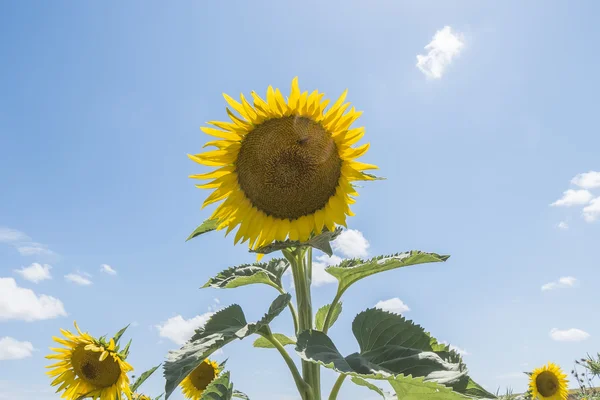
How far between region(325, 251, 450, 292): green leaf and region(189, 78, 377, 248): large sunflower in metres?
0.30

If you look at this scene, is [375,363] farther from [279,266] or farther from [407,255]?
[279,266]

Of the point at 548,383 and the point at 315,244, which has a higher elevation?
the point at 548,383

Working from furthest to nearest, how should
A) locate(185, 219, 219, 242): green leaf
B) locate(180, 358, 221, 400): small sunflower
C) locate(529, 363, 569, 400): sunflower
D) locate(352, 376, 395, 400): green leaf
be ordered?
locate(529, 363, 569, 400): sunflower < locate(180, 358, 221, 400): small sunflower < locate(185, 219, 219, 242): green leaf < locate(352, 376, 395, 400): green leaf

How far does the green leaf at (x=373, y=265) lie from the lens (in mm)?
3068

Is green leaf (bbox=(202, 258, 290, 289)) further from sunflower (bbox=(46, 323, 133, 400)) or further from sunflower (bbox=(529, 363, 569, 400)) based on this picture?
sunflower (bbox=(529, 363, 569, 400))

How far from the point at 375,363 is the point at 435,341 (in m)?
0.41

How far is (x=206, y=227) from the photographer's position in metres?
3.59

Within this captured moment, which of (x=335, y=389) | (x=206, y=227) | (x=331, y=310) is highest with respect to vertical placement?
(x=206, y=227)

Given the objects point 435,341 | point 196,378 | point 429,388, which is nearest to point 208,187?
point 435,341

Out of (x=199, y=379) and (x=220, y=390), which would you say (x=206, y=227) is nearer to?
(x=220, y=390)

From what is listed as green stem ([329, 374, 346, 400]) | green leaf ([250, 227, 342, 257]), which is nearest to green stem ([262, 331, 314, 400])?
green stem ([329, 374, 346, 400])

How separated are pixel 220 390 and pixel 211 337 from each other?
1.23 metres

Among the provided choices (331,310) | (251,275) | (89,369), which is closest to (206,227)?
(251,275)

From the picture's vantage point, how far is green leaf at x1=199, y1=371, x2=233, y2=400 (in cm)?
387
